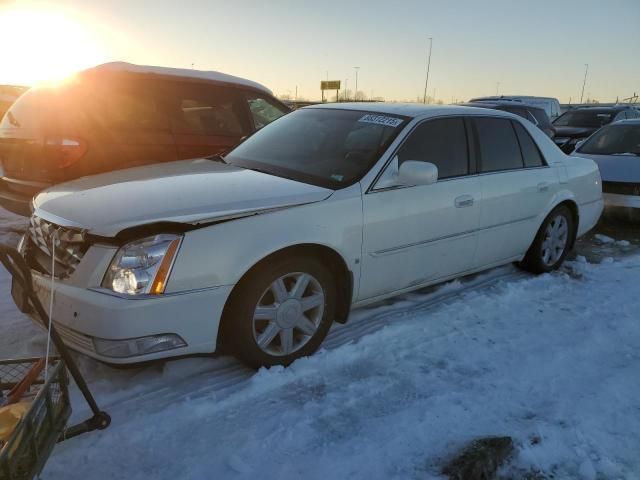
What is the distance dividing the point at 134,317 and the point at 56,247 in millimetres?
673

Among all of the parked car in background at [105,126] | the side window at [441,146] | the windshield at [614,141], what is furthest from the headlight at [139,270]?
the windshield at [614,141]

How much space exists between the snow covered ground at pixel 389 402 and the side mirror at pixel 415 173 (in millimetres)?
1027

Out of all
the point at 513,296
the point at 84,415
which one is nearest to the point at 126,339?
the point at 84,415

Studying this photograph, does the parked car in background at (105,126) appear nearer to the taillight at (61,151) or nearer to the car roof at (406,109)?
the taillight at (61,151)

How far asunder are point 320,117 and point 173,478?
2.87m

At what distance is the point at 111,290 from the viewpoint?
2570mm

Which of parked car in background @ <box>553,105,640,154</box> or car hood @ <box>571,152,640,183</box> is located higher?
parked car in background @ <box>553,105,640,154</box>

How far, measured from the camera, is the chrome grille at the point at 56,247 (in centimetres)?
270

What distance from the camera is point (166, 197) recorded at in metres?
2.96

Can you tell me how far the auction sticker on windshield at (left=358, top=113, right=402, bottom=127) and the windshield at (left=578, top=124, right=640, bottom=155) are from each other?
5.47 meters

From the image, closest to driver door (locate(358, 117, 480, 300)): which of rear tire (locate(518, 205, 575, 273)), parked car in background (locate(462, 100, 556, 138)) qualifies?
rear tire (locate(518, 205, 575, 273))

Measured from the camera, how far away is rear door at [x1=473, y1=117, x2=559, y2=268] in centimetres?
420

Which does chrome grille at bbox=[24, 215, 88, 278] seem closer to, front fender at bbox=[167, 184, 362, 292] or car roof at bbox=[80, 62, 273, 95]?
front fender at bbox=[167, 184, 362, 292]

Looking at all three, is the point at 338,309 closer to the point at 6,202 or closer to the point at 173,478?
the point at 173,478
